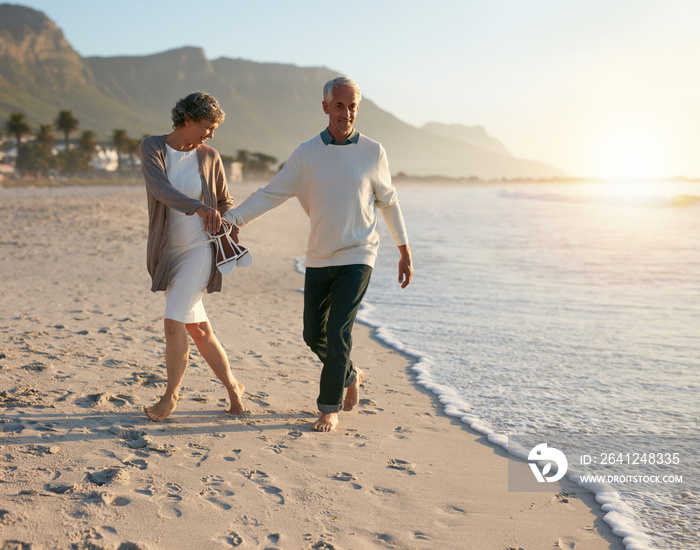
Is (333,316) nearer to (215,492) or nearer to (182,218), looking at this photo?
(182,218)

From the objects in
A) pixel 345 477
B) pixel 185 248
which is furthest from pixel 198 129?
pixel 345 477

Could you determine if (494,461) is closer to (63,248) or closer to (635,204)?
Answer: (63,248)

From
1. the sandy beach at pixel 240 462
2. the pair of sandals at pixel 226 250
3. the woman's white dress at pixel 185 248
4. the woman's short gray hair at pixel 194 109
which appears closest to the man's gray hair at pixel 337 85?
the woman's short gray hair at pixel 194 109

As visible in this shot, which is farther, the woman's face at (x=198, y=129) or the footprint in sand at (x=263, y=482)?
the woman's face at (x=198, y=129)

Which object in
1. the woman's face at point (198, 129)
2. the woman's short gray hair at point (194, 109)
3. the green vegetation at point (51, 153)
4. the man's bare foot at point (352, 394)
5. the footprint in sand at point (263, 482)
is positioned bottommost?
the footprint in sand at point (263, 482)

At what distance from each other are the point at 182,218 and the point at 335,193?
83 centimetres

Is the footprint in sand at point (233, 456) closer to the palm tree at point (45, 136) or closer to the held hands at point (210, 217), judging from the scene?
the held hands at point (210, 217)

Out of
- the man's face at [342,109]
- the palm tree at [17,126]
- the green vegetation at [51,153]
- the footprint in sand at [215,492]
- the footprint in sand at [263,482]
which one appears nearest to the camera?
the footprint in sand at [215,492]

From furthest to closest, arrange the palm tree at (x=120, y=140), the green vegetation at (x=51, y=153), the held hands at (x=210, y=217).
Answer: the palm tree at (x=120, y=140) → the green vegetation at (x=51, y=153) → the held hands at (x=210, y=217)

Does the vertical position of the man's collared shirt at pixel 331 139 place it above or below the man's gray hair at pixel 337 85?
below

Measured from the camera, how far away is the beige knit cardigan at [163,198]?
3135 mm

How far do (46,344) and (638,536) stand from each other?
4.36 meters

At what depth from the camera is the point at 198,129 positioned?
326cm

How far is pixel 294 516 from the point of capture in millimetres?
2541
